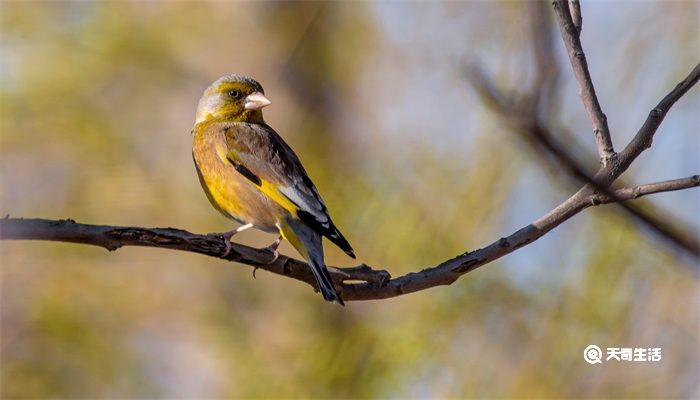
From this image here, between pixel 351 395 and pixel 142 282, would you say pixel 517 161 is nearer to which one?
pixel 351 395

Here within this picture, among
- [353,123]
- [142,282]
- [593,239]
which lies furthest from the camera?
[353,123]

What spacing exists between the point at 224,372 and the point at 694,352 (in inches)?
111

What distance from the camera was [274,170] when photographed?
3.80 meters

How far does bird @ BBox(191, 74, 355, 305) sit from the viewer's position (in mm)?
3439

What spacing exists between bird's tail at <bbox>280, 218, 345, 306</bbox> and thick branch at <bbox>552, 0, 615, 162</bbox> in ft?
2.97

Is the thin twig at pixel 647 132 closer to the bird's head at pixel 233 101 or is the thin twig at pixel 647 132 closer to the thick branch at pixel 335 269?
the thick branch at pixel 335 269

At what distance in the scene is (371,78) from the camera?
7.06 metres

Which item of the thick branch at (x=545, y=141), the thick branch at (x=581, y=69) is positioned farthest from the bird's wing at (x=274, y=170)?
the thick branch at (x=545, y=141)

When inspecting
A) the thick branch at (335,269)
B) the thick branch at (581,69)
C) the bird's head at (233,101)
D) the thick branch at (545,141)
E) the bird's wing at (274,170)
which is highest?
the bird's head at (233,101)

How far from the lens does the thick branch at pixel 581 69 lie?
210 cm

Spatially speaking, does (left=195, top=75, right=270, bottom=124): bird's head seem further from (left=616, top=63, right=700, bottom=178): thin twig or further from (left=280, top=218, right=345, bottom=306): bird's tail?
(left=616, top=63, right=700, bottom=178): thin twig

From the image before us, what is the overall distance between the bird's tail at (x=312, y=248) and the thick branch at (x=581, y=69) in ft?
2.97

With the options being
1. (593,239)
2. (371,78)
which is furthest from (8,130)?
(593,239)

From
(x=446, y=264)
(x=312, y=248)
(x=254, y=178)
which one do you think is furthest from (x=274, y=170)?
(x=446, y=264)
